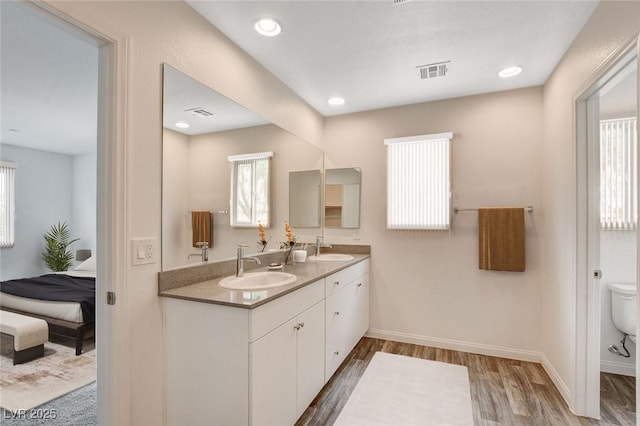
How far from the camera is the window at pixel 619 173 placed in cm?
257

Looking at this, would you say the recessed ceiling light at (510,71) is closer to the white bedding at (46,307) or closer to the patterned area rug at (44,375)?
the patterned area rug at (44,375)

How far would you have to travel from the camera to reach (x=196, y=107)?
1.87 meters

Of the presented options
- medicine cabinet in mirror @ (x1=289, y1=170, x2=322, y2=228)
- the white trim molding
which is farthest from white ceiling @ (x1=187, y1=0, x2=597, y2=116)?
the white trim molding

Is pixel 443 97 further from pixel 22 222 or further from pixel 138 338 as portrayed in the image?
pixel 22 222

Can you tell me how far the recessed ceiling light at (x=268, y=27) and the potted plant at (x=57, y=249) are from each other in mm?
5544

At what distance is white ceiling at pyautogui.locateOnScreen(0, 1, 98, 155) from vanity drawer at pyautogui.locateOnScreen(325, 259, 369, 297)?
193 cm

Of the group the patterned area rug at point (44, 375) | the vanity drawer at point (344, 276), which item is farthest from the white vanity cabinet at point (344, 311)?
the patterned area rug at point (44, 375)

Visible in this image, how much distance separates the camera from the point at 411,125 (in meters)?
3.22

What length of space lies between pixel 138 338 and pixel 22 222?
5.41 m

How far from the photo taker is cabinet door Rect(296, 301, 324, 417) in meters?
1.86

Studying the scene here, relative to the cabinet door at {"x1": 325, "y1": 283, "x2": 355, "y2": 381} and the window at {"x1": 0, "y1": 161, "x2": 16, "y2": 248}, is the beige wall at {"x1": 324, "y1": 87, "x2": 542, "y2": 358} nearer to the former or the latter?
the cabinet door at {"x1": 325, "y1": 283, "x2": 355, "y2": 381}

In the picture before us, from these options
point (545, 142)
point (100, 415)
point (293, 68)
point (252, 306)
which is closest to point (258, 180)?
point (293, 68)

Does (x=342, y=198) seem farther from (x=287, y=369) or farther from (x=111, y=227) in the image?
(x=111, y=227)

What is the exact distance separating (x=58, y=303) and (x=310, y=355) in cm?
271
